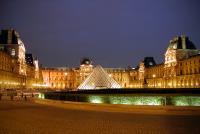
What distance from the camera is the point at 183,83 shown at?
299 ft

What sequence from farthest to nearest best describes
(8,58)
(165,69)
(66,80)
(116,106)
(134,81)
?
(66,80) < (134,81) < (165,69) < (8,58) < (116,106)

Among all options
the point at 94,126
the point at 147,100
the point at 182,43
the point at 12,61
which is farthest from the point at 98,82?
the point at 182,43

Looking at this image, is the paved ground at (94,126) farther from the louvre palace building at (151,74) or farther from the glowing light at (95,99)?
the louvre palace building at (151,74)

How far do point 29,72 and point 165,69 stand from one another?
53016 mm

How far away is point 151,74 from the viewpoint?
126875mm

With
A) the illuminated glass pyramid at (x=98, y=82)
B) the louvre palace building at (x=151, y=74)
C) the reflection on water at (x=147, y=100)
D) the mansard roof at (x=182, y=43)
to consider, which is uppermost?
the mansard roof at (x=182, y=43)

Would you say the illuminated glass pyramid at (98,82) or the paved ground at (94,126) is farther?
the illuminated glass pyramid at (98,82)

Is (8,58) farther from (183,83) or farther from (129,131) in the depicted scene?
(129,131)

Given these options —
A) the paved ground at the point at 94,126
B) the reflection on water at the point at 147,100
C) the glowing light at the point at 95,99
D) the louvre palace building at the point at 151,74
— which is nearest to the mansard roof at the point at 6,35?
the louvre palace building at the point at 151,74

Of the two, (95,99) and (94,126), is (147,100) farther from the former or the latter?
(94,126)

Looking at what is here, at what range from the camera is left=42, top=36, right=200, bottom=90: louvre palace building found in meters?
49.8

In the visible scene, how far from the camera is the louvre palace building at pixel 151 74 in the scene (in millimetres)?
49812

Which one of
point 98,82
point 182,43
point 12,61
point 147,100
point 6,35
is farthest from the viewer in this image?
point 182,43

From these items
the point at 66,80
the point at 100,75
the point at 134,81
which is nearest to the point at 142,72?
the point at 134,81
